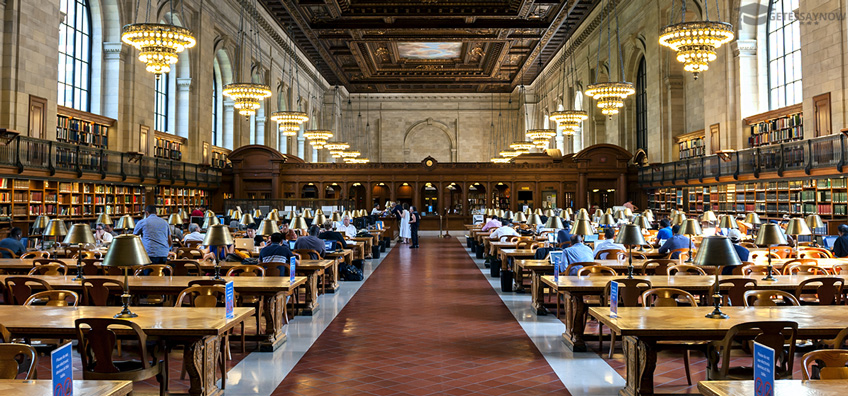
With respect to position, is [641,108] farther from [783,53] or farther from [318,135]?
[318,135]

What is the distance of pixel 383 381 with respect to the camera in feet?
17.2

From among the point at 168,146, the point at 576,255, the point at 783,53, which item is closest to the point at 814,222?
the point at 576,255

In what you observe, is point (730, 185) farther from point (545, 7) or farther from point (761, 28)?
point (545, 7)

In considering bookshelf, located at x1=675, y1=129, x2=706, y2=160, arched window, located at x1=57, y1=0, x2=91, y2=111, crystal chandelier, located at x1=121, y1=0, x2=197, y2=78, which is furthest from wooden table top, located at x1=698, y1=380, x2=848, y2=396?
bookshelf, located at x1=675, y1=129, x2=706, y2=160

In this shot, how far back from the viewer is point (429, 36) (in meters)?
27.2

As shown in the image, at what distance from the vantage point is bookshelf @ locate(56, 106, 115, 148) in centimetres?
1608

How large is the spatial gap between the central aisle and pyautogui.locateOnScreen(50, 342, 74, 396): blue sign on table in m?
2.44

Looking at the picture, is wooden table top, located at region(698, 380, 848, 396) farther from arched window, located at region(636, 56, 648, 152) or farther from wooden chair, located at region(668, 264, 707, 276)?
arched window, located at region(636, 56, 648, 152)

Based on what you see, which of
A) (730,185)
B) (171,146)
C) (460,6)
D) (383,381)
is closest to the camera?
(383,381)

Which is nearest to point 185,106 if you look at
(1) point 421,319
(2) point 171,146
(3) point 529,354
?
(2) point 171,146

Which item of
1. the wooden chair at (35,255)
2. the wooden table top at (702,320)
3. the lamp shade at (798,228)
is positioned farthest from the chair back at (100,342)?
the lamp shade at (798,228)

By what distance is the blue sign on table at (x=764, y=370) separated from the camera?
249 centimetres

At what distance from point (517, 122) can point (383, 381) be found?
141 feet

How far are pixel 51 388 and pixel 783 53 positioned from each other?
20.2 m
